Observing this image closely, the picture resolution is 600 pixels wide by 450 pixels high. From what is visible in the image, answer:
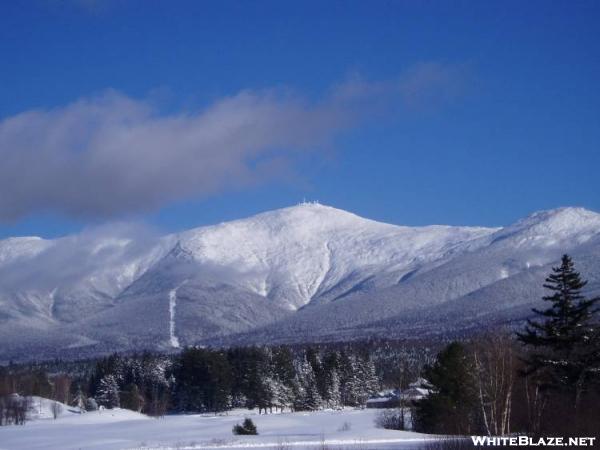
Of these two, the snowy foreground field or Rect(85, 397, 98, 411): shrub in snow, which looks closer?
the snowy foreground field

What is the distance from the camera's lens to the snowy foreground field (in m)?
39.0

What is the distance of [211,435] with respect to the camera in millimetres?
51750

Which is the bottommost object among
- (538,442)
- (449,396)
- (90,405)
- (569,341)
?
(538,442)

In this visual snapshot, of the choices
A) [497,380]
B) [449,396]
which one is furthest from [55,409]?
[497,380]

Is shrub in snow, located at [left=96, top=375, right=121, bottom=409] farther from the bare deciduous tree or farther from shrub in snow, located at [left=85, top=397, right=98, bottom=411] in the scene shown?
the bare deciduous tree

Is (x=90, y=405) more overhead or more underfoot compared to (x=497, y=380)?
more underfoot

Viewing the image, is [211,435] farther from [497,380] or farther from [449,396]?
[497,380]

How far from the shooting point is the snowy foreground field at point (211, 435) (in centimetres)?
3903

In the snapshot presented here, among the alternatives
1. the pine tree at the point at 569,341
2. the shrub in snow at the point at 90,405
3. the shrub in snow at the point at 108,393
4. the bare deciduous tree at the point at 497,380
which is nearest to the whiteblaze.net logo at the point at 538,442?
the pine tree at the point at 569,341

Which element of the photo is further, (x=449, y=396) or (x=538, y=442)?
(x=449, y=396)

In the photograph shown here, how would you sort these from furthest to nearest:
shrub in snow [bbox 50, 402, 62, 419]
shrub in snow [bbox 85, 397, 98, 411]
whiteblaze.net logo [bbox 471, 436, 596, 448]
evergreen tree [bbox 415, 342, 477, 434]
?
shrub in snow [bbox 85, 397, 98, 411] < shrub in snow [bbox 50, 402, 62, 419] < evergreen tree [bbox 415, 342, 477, 434] < whiteblaze.net logo [bbox 471, 436, 596, 448]

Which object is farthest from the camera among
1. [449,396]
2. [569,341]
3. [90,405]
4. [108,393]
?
[108,393]

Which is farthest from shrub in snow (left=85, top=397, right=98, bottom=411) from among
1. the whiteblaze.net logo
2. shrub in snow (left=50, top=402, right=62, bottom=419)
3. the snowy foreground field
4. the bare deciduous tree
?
the whiteblaze.net logo

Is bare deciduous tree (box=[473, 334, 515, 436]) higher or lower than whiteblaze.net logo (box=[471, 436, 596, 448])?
higher
